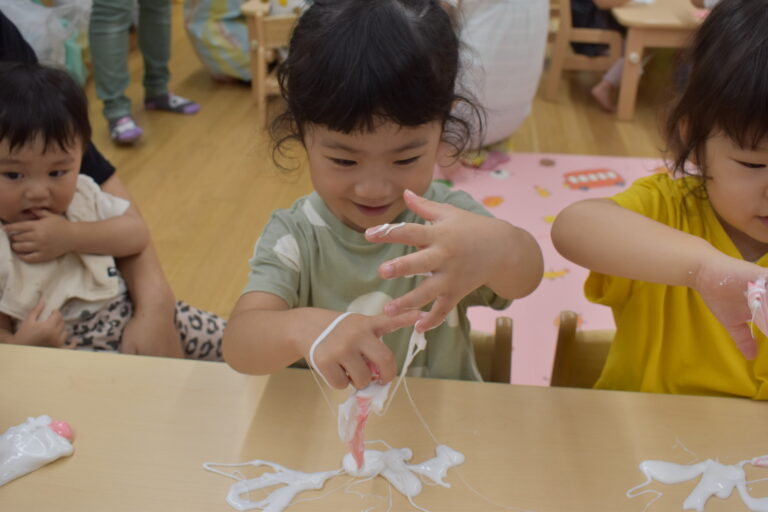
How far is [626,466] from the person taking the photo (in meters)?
0.70

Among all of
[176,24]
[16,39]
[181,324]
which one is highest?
[16,39]

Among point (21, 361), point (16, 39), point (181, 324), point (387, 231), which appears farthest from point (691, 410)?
point (16, 39)

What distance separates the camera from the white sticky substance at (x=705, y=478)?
67cm

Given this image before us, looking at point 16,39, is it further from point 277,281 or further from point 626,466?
point 626,466

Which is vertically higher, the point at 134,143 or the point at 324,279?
the point at 324,279

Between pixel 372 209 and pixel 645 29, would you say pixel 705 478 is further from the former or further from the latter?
pixel 645 29

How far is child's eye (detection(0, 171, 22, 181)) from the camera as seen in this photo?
1083mm

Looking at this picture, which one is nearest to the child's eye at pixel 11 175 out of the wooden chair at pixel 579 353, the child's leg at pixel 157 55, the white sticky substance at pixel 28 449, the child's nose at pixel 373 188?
the white sticky substance at pixel 28 449

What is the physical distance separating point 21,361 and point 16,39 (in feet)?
2.32

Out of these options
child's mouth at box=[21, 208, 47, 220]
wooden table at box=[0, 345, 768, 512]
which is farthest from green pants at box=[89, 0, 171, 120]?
wooden table at box=[0, 345, 768, 512]

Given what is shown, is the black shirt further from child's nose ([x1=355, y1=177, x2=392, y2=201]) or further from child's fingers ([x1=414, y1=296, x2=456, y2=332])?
child's fingers ([x1=414, y1=296, x2=456, y2=332])

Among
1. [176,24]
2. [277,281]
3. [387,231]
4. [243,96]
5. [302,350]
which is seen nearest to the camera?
[387,231]

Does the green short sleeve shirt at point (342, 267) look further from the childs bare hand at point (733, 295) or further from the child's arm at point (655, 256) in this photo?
the childs bare hand at point (733, 295)

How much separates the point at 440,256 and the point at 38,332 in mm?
703
